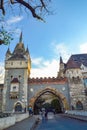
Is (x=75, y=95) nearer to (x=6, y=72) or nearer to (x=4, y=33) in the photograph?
(x=6, y=72)

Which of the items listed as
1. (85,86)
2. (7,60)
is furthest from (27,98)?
(85,86)

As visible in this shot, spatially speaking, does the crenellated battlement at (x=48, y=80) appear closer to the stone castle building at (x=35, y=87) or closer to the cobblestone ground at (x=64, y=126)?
the stone castle building at (x=35, y=87)

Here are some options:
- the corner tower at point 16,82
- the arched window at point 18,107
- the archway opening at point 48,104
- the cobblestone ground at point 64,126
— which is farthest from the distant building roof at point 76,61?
the cobblestone ground at point 64,126

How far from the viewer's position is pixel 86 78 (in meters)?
40.8

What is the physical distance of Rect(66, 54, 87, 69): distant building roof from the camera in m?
41.8

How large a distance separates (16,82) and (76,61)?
679 inches

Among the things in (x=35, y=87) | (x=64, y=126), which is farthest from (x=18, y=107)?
(x=64, y=126)

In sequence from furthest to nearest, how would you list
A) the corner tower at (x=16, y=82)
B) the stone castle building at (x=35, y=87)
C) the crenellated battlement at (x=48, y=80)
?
the crenellated battlement at (x=48, y=80) → the stone castle building at (x=35, y=87) → the corner tower at (x=16, y=82)

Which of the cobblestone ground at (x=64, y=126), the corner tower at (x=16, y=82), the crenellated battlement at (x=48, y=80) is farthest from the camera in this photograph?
the crenellated battlement at (x=48, y=80)

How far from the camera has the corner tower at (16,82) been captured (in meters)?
38.1

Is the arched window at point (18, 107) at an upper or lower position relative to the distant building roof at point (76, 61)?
lower

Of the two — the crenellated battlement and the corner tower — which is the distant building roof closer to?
the crenellated battlement

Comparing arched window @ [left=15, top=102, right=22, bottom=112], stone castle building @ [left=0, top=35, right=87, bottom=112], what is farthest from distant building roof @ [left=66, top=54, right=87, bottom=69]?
arched window @ [left=15, top=102, right=22, bottom=112]

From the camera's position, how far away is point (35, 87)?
40156 mm
